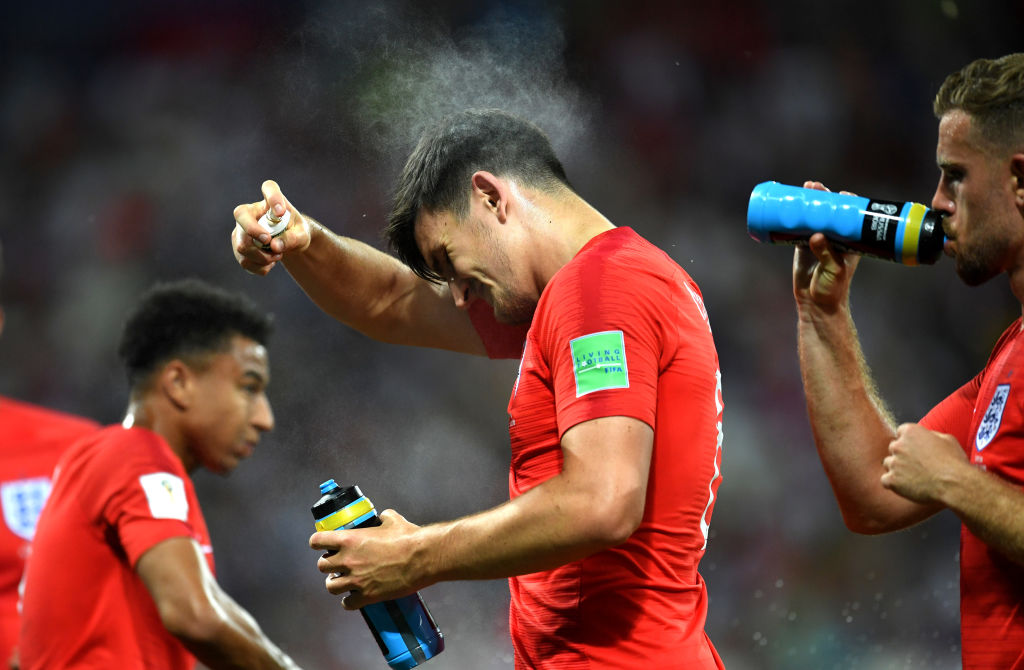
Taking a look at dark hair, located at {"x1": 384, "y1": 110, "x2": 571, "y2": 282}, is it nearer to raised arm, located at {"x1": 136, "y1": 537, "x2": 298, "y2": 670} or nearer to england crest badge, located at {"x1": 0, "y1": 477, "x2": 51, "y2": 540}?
raised arm, located at {"x1": 136, "y1": 537, "x2": 298, "y2": 670}

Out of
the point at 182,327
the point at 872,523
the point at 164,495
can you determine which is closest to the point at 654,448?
the point at 872,523

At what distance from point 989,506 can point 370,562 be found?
1.03 m

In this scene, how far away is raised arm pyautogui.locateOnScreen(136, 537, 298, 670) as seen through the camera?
2.31 metres

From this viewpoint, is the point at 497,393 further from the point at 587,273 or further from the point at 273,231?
the point at 587,273

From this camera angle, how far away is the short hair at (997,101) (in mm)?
1847

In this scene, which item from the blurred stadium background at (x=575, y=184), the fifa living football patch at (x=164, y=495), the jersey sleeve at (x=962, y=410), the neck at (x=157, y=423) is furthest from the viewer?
the blurred stadium background at (x=575, y=184)

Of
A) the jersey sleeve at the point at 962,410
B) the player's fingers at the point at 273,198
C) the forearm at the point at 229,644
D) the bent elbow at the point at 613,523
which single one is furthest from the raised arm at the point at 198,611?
→ the jersey sleeve at the point at 962,410

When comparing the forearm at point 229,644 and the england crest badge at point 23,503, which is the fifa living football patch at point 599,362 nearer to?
the forearm at point 229,644

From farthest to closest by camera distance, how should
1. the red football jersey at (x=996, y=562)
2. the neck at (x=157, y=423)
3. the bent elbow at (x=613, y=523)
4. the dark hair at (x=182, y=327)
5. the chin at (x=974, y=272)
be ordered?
1. the dark hair at (x=182, y=327)
2. the neck at (x=157, y=423)
3. the chin at (x=974, y=272)
4. the red football jersey at (x=996, y=562)
5. the bent elbow at (x=613, y=523)

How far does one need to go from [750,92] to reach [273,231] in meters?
2.97

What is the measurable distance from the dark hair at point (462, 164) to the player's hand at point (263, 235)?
0.76 ft

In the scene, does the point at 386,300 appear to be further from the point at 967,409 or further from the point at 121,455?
the point at 967,409

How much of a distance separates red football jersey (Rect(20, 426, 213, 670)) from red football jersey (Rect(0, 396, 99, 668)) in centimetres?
35

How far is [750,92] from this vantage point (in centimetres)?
436
